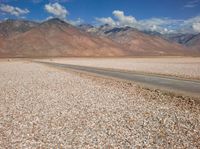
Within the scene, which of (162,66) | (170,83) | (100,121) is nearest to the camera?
(100,121)

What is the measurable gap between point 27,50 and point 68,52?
1362 inches

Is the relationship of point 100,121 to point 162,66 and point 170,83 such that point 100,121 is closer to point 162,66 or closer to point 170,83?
point 170,83

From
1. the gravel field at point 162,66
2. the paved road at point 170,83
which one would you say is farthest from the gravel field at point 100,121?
the gravel field at point 162,66

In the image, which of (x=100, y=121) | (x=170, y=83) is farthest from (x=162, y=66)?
(x=100, y=121)

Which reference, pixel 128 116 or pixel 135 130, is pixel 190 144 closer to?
pixel 135 130

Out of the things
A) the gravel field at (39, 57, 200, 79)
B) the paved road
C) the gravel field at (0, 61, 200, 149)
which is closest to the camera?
the gravel field at (0, 61, 200, 149)

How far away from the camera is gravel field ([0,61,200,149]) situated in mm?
8199

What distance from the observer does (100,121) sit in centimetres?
1041

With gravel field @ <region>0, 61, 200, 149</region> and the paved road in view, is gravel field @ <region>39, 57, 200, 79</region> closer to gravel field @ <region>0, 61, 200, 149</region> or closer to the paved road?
the paved road

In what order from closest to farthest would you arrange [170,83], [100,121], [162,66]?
[100,121], [170,83], [162,66]

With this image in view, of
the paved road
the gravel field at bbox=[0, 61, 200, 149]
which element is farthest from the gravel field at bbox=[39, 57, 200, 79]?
the gravel field at bbox=[0, 61, 200, 149]

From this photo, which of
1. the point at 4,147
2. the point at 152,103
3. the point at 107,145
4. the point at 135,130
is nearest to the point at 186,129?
the point at 135,130

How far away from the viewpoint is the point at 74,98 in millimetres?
15562

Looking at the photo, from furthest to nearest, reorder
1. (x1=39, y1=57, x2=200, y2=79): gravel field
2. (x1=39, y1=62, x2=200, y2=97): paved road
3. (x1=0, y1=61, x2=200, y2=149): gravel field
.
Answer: (x1=39, y1=57, x2=200, y2=79): gravel field < (x1=39, y1=62, x2=200, y2=97): paved road < (x1=0, y1=61, x2=200, y2=149): gravel field
